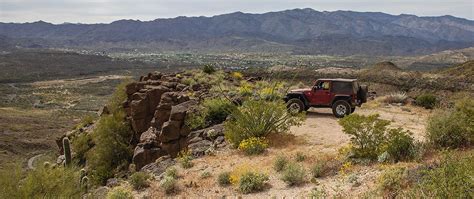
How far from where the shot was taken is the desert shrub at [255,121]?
698 inches

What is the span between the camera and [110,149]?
922 inches

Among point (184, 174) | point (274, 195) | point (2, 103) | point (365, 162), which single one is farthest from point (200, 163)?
point (2, 103)

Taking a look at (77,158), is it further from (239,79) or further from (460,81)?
(460,81)

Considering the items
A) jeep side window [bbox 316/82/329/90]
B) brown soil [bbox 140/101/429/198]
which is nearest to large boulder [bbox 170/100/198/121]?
brown soil [bbox 140/101/429/198]

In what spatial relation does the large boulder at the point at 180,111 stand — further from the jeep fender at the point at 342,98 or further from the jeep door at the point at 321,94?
the jeep fender at the point at 342,98

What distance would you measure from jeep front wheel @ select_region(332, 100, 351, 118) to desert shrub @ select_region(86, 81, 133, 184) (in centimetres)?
1002

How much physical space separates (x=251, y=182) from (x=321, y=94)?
10.1 metres

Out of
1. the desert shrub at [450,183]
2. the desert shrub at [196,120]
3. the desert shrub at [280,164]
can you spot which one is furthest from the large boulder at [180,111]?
the desert shrub at [450,183]

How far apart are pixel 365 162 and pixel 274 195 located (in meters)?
2.86

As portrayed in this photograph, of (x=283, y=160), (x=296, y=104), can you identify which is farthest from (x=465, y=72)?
(x=283, y=160)

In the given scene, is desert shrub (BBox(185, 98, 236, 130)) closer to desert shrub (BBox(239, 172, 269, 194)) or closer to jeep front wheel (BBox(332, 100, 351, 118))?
jeep front wheel (BBox(332, 100, 351, 118))

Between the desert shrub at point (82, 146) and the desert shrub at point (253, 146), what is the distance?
1325 centimetres

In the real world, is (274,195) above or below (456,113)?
below

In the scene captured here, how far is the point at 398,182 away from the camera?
10312mm
